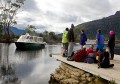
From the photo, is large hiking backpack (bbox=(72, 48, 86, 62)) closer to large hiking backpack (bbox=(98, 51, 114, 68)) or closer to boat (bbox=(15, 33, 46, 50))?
large hiking backpack (bbox=(98, 51, 114, 68))

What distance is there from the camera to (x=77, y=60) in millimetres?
18438

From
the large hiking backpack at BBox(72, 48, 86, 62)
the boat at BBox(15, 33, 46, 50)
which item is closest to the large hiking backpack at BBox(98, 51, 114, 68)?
the large hiking backpack at BBox(72, 48, 86, 62)

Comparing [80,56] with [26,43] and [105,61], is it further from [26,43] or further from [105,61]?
[26,43]

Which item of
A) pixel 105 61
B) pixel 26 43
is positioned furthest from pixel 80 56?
pixel 26 43

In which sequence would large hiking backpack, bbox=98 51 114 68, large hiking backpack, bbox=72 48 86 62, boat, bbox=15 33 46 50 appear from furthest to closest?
boat, bbox=15 33 46 50 < large hiking backpack, bbox=72 48 86 62 < large hiking backpack, bbox=98 51 114 68

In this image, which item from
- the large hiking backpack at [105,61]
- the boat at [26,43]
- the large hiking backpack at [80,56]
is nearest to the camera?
the large hiking backpack at [105,61]

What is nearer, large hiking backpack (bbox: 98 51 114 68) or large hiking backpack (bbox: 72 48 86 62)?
large hiking backpack (bbox: 98 51 114 68)

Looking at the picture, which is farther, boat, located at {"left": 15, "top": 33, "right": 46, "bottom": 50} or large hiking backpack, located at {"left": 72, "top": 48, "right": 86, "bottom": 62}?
boat, located at {"left": 15, "top": 33, "right": 46, "bottom": 50}

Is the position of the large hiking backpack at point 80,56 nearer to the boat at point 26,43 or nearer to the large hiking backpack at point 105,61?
the large hiking backpack at point 105,61

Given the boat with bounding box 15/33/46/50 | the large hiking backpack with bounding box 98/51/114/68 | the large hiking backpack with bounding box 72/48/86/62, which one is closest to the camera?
the large hiking backpack with bounding box 98/51/114/68

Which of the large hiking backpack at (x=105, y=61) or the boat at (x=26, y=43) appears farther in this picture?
the boat at (x=26, y=43)

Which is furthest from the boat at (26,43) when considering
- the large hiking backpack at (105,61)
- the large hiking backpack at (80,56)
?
the large hiking backpack at (105,61)

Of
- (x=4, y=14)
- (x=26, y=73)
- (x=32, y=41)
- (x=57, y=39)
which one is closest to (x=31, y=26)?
(x=57, y=39)

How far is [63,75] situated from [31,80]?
3262 mm
